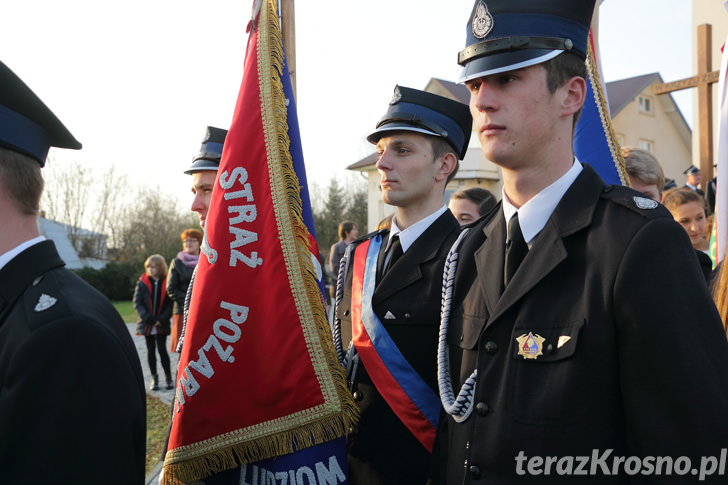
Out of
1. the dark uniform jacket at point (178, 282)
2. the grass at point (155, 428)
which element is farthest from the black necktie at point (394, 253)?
the dark uniform jacket at point (178, 282)

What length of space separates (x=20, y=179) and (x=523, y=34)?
1550 millimetres

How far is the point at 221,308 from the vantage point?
265cm

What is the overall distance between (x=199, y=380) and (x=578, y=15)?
209 cm

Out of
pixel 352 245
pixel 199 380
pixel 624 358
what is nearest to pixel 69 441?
pixel 199 380

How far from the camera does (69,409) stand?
55.4 inches

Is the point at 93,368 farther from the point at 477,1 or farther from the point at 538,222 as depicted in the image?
the point at 477,1

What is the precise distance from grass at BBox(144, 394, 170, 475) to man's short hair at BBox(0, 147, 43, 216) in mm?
4421

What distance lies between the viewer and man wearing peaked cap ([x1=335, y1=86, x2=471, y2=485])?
2.46 metres

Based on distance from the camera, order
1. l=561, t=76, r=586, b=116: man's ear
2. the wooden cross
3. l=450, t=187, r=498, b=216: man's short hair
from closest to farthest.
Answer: l=561, t=76, r=586, b=116: man's ear < l=450, t=187, r=498, b=216: man's short hair < the wooden cross

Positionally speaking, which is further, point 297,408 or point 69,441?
point 297,408

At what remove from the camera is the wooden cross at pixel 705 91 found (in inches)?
262

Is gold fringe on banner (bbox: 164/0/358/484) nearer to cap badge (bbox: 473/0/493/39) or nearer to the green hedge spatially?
cap badge (bbox: 473/0/493/39)

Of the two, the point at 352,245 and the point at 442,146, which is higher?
the point at 442,146

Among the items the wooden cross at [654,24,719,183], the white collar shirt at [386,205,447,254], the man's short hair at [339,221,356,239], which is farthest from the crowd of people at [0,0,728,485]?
the man's short hair at [339,221,356,239]
